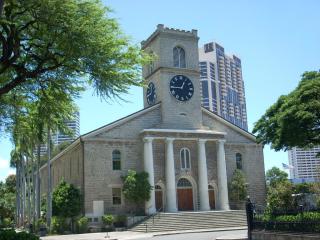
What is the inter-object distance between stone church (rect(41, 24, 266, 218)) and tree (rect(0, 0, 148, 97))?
88.7 feet

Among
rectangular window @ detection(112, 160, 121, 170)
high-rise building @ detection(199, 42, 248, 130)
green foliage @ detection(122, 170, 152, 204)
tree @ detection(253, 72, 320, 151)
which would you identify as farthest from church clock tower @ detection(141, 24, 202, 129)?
high-rise building @ detection(199, 42, 248, 130)

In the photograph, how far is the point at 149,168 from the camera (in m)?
42.8

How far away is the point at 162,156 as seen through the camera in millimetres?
45375

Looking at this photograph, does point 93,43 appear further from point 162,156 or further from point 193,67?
point 193,67

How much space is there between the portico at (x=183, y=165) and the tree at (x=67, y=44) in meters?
27.7

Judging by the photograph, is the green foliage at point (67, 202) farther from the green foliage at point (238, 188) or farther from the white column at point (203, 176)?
the green foliage at point (238, 188)

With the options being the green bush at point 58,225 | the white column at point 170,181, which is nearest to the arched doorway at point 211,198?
the white column at point 170,181

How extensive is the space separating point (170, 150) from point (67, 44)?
30596 millimetres

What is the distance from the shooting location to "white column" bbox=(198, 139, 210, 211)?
44562mm

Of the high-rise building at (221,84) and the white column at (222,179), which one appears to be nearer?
the white column at (222,179)

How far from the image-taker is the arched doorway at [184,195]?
4578cm

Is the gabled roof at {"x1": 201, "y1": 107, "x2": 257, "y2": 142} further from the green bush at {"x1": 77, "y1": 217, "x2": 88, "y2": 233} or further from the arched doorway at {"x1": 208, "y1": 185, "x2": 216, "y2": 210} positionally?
the green bush at {"x1": 77, "y1": 217, "x2": 88, "y2": 233}

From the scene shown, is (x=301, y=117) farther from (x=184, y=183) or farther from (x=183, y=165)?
(x=184, y=183)

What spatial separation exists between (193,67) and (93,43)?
35.5m
